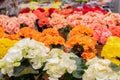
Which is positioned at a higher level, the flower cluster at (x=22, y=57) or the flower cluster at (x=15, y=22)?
the flower cluster at (x=22, y=57)

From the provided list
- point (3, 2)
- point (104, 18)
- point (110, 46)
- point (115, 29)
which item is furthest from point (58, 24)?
point (110, 46)

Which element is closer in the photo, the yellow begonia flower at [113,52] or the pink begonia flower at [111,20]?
the yellow begonia flower at [113,52]

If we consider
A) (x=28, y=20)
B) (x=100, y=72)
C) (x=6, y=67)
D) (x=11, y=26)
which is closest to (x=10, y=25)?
(x=11, y=26)

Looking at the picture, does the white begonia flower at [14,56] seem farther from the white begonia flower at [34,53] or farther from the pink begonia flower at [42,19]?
the pink begonia flower at [42,19]

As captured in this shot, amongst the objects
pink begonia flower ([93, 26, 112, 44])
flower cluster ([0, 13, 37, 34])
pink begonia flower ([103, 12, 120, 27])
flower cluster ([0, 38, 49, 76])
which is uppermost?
flower cluster ([0, 38, 49, 76])

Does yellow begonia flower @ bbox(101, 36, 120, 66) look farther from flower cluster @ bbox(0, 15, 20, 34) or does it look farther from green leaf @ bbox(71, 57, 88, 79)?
flower cluster @ bbox(0, 15, 20, 34)

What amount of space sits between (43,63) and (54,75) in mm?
113

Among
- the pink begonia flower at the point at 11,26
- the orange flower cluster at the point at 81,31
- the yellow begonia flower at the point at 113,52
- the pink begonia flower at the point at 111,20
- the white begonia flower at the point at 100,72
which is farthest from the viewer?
the pink begonia flower at the point at 111,20

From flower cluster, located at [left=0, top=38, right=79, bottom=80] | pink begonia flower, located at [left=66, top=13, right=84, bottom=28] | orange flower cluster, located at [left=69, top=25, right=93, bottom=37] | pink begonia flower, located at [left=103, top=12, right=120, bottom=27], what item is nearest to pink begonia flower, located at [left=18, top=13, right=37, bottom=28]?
pink begonia flower, located at [left=66, top=13, right=84, bottom=28]

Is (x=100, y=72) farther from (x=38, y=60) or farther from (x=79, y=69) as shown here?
(x=38, y=60)

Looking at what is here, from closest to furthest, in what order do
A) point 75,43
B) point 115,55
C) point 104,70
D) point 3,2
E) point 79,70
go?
point 104,70 < point 79,70 < point 115,55 < point 75,43 < point 3,2

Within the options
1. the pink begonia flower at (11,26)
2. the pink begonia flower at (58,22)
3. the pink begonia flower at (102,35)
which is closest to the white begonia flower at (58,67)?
the pink begonia flower at (102,35)

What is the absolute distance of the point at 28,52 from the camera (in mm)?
1911

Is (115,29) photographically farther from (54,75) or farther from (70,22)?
(54,75)
